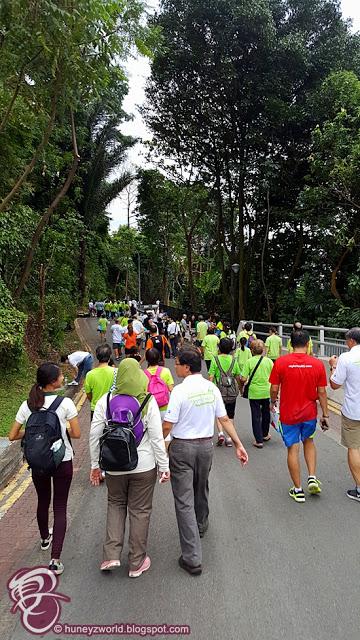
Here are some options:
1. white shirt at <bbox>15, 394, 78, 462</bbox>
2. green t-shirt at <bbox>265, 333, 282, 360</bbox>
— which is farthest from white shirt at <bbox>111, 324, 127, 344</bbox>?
white shirt at <bbox>15, 394, 78, 462</bbox>

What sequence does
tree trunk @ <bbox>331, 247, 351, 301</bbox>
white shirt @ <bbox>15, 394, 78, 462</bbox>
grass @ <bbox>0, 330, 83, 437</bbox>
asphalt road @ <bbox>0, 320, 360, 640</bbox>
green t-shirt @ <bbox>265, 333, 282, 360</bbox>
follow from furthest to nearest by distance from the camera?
tree trunk @ <bbox>331, 247, 351, 301</bbox> < green t-shirt @ <bbox>265, 333, 282, 360</bbox> < grass @ <bbox>0, 330, 83, 437</bbox> < white shirt @ <bbox>15, 394, 78, 462</bbox> < asphalt road @ <bbox>0, 320, 360, 640</bbox>

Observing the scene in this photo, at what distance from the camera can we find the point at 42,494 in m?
4.07

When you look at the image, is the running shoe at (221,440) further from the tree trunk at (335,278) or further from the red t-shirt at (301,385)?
the tree trunk at (335,278)

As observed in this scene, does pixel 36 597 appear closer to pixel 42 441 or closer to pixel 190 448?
pixel 42 441

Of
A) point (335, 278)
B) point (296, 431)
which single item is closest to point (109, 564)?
point (296, 431)

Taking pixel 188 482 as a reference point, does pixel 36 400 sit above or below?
above

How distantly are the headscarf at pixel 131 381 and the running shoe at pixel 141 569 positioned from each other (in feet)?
4.17

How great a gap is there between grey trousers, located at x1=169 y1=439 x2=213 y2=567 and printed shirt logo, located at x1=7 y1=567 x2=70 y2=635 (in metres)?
0.96

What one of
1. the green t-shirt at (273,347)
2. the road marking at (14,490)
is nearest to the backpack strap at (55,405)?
the road marking at (14,490)

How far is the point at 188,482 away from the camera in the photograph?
390 centimetres

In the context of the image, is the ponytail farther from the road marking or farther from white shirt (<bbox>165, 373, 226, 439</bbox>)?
the road marking

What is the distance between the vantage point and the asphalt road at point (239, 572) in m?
3.21

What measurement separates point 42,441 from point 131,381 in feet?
2.64

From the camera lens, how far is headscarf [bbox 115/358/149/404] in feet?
12.4
